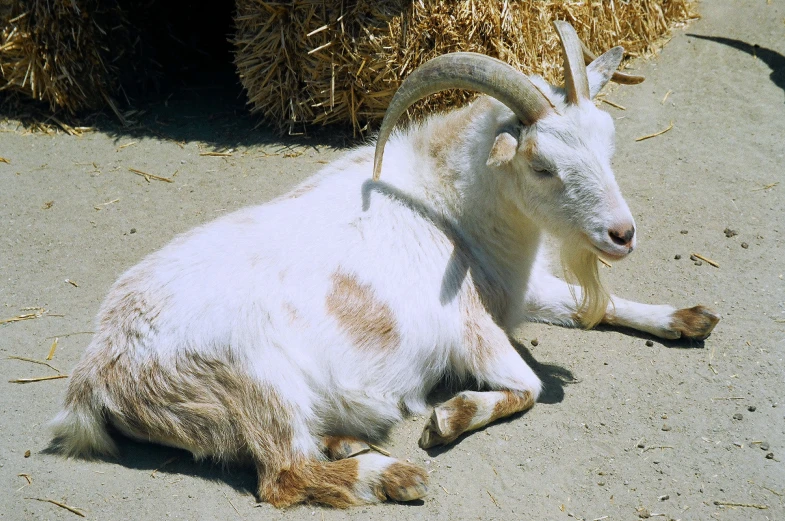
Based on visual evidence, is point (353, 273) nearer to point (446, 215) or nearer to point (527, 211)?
point (446, 215)

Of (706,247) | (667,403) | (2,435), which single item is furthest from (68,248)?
(706,247)

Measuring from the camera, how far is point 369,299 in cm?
405

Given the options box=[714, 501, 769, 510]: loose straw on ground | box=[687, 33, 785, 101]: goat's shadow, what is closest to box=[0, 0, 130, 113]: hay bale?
box=[687, 33, 785, 101]: goat's shadow

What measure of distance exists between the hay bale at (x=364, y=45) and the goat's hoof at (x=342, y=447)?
10.5 feet

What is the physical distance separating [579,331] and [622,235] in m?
1.17

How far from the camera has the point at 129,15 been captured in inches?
294

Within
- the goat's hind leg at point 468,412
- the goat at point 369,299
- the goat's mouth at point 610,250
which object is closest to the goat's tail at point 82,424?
the goat at point 369,299

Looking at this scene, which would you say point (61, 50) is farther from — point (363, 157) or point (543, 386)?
point (543, 386)

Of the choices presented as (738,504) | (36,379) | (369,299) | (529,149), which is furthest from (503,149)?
(36,379)

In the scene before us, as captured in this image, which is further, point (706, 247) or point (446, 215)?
point (706, 247)

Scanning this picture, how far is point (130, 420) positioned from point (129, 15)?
4.95 meters

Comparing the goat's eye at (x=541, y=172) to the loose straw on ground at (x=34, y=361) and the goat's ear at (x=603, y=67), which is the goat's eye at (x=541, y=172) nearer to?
the goat's ear at (x=603, y=67)

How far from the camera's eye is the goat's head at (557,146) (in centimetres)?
395

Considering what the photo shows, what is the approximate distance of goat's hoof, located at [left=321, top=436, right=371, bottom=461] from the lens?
3.97 metres
